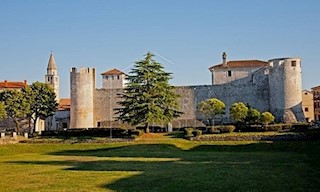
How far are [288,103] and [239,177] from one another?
3801 cm

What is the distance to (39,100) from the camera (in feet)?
198

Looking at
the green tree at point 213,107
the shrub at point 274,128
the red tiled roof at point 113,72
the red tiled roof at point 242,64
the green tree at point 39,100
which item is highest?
the red tiled roof at point 113,72

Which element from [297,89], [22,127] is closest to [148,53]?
[297,89]

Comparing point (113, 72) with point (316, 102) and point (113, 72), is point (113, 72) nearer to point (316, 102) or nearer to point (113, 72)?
point (113, 72)

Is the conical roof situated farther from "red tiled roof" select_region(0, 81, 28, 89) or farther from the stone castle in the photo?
the stone castle

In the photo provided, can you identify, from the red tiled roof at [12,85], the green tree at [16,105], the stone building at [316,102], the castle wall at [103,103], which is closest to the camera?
the green tree at [16,105]

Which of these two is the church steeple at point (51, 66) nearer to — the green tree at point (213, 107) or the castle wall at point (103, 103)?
the castle wall at point (103, 103)

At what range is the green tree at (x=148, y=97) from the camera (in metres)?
45.4

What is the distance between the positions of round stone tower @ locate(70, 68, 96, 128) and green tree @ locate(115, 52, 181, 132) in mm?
12147

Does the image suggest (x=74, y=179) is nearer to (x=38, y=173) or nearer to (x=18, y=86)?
(x=38, y=173)

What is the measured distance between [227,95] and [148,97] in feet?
49.7

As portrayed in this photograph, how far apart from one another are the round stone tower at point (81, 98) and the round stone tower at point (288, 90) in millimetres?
21962

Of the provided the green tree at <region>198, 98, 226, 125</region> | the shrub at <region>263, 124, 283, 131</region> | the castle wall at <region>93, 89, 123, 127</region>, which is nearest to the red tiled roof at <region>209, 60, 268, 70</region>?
the castle wall at <region>93, 89, 123, 127</region>

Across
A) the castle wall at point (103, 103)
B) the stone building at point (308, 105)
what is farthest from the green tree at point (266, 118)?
the stone building at point (308, 105)
